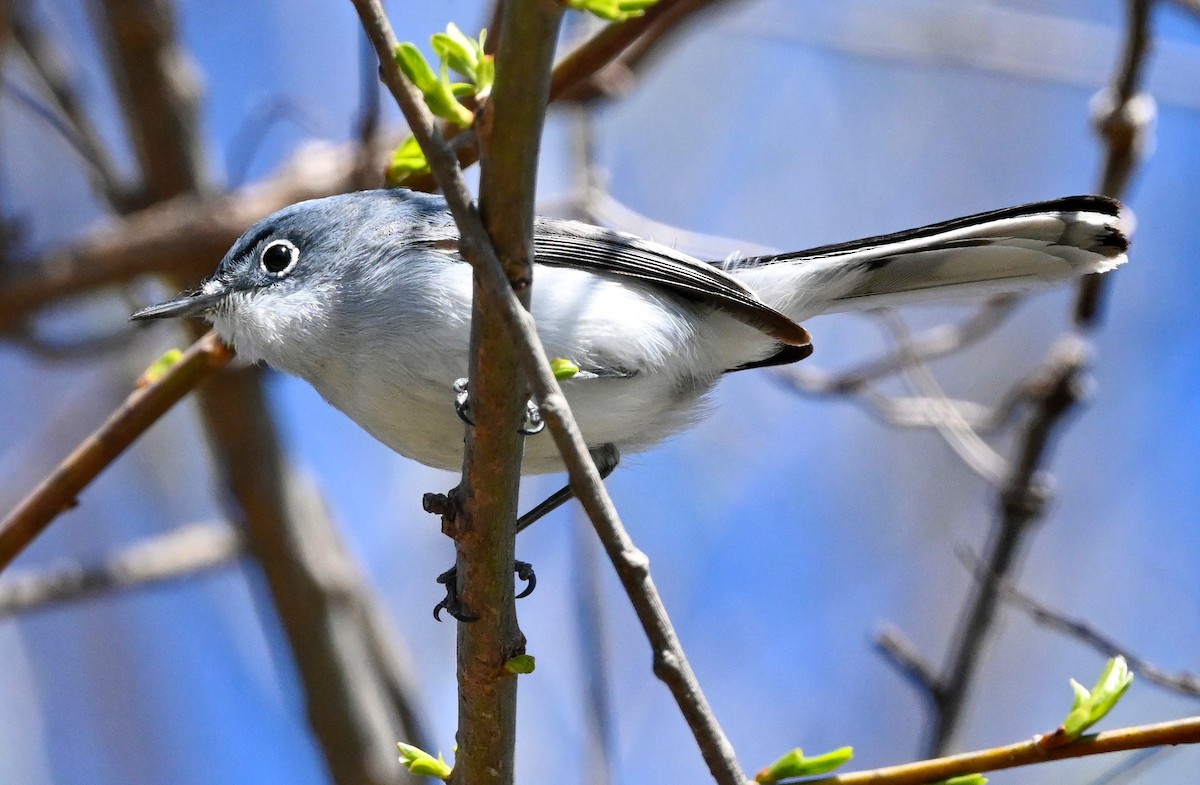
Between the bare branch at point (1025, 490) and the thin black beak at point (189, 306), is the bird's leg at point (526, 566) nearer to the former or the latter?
the thin black beak at point (189, 306)

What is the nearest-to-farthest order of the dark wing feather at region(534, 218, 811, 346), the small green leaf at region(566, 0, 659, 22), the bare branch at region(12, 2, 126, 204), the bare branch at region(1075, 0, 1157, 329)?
the small green leaf at region(566, 0, 659, 22), the dark wing feather at region(534, 218, 811, 346), the bare branch at region(1075, 0, 1157, 329), the bare branch at region(12, 2, 126, 204)

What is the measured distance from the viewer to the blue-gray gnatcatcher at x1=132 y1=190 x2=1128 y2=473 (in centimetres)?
198

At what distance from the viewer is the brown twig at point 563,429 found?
3.60ft

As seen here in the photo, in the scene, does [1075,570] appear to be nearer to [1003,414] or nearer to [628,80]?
[1003,414]

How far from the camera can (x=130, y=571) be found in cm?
340

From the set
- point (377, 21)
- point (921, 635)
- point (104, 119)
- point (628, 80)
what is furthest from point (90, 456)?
point (921, 635)

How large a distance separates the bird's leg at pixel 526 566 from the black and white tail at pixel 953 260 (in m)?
0.48

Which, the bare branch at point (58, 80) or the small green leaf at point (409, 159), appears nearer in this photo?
the small green leaf at point (409, 159)

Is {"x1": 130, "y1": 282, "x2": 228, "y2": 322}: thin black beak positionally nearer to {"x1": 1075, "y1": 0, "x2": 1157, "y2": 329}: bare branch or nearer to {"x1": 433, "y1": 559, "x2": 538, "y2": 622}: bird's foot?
{"x1": 433, "y1": 559, "x2": 538, "y2": 622}: bird's foot

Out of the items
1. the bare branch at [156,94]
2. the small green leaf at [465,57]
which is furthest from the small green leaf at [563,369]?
the bare branch at [156,94]

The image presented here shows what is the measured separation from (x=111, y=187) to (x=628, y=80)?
184 cm

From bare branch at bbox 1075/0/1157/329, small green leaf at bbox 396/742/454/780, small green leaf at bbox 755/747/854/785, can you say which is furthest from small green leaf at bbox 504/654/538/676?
bare branch at bbox 1075/0/1157/329

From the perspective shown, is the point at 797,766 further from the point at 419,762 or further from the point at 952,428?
the point at 952,428

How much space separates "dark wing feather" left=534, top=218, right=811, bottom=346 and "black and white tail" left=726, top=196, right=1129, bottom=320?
0.18 meters
